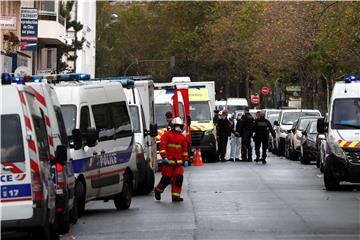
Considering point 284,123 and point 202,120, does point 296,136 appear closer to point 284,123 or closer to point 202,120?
point 202,120

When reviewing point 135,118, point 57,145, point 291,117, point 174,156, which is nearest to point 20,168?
point 57,145

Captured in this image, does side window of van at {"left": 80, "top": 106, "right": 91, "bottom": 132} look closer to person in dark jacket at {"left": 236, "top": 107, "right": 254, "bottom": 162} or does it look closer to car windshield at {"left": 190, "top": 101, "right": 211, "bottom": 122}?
person in dark jacket at {"left": 236, "top": 107, "right": 254, "bottom": 162}

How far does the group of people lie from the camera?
38.2 m

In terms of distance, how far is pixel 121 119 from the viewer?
68.5 ft

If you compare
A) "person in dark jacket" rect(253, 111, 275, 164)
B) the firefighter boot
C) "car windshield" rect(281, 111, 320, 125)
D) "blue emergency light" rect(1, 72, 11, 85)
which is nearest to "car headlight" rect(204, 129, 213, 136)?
"person in dark jacket" rect(253, 111, 275, 164)

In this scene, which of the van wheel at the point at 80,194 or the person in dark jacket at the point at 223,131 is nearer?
the van wheel at the point at 80,194

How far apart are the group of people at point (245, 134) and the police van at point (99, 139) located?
17.3m

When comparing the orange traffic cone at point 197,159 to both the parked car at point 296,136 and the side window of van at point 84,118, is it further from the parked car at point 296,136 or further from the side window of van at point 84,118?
the side window of van at point 84,118

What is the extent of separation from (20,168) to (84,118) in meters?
6.86

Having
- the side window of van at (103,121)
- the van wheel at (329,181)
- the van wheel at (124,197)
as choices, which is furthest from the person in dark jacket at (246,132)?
the side window of van at (103,121)

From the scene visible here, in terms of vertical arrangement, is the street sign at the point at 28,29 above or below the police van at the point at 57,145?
above

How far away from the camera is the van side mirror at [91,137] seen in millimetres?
18348

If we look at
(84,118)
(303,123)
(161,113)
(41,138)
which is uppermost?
(41,138)

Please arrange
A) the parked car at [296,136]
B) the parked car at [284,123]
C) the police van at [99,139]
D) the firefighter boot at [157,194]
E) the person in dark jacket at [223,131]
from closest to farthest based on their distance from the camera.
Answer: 1. the police van at [99,139]
2. the firefighter boot at [157,194]
3. the parked car at [296,136]
4. the person in dark jacket at [223,131]
5. the parked car at [284,123]
